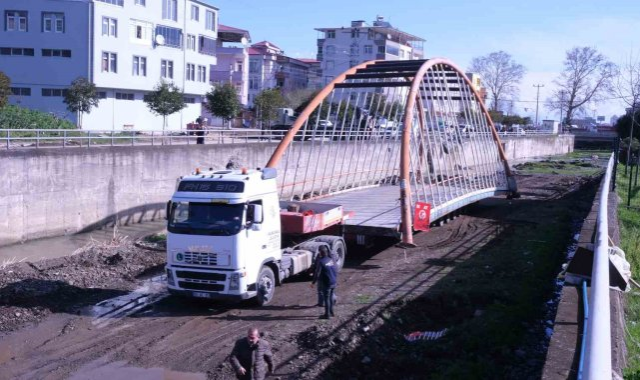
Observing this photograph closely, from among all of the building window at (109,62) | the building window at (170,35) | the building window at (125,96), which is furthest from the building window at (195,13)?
the building window at (109,62)

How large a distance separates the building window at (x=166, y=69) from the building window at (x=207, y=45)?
4.86 metres

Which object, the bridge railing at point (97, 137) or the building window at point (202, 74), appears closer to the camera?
the bridge railing at point (97, 137)

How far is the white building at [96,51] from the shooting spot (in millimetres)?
45219

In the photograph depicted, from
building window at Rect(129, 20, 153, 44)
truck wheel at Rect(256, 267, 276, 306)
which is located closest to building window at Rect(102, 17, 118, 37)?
building window at Rect(129, 20, 153, 44)

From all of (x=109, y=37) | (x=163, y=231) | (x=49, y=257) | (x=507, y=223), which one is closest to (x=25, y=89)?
(x=109, y=37)

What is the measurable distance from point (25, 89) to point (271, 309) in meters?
38.4

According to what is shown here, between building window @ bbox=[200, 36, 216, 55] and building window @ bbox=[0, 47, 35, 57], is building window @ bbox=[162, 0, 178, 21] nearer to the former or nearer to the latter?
building window @ bbox=[200, 36, 216, 55]

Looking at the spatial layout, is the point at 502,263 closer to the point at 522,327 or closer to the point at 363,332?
the point at 522,327

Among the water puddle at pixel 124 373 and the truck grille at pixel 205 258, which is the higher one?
the truck grille at pixel 205 258

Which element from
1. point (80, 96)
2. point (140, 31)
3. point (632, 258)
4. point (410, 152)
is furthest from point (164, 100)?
point (632, 258)

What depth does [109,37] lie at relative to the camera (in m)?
47.0

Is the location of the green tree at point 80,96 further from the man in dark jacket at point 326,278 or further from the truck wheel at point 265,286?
the man in dark jacket at point 326,278

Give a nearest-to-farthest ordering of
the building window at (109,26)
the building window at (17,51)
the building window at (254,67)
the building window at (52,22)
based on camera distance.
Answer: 1. the building window at (52,22)
2. the building window at (17,51)
3. the building window at (109,26)
4. the building window at (254,67)

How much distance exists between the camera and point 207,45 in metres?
58.0
